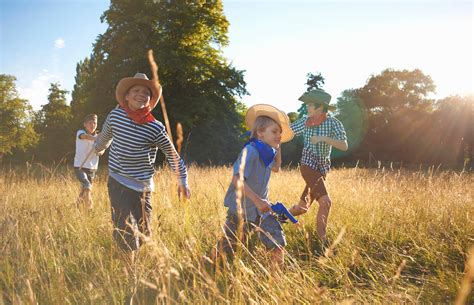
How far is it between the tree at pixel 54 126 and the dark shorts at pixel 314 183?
28.7 meters

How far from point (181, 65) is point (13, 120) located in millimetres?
24322

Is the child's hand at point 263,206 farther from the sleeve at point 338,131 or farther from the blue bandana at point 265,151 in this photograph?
the sleeve at point 338,131

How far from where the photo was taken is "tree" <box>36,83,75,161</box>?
103ft

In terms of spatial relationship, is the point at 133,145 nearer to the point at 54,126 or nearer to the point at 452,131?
the point at 452,131

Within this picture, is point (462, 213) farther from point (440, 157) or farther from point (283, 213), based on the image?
point (440, 157)

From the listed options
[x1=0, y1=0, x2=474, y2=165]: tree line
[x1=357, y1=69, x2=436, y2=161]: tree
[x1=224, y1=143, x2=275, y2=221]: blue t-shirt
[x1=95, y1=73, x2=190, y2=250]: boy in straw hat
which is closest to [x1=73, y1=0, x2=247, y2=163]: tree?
[x1=0, y1=0, x2=474, y2=165]: tree line

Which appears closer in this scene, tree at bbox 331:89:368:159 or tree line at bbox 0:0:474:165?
tree line at bbox 0:0:474:165

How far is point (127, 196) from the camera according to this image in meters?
3.17

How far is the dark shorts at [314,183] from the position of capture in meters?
3.92

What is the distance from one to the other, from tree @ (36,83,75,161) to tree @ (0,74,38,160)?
1.27 meters

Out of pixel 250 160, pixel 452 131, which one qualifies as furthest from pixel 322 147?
pixel 452 131

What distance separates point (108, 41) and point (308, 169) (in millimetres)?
17293

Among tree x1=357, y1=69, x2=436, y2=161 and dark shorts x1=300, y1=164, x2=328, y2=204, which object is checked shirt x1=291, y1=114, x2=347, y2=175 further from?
tree x1=357, y1=69, x2=436, y2=161

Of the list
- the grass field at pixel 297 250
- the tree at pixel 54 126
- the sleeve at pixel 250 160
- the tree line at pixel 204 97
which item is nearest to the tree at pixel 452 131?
the tree line at pixel 204 97
